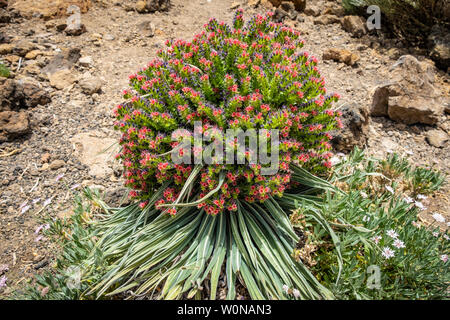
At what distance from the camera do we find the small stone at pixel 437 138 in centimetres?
350

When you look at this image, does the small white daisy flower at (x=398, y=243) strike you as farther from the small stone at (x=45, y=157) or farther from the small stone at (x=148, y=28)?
the small stone at (x=148, y=28)

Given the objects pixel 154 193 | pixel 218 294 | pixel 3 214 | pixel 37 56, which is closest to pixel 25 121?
pixel 3 214

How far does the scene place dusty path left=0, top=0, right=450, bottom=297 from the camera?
9.46 feet

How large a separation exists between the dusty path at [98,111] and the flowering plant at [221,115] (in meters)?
0.86

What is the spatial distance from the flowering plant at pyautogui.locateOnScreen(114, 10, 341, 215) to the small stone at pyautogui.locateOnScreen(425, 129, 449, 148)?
193 centimetres

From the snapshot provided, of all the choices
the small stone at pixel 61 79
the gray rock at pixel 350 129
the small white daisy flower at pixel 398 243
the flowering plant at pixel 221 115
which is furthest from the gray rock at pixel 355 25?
the small stone at pixel 61 79

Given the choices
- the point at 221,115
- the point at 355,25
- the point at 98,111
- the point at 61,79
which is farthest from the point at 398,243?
the point at 61,79

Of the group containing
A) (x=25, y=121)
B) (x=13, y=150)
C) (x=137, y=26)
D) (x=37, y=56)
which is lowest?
(x=13, y=150)

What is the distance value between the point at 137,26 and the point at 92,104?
6.90 ft

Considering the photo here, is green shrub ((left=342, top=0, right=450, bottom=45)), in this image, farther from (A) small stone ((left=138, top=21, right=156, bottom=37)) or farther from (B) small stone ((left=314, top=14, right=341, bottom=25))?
(A) small stone ((left=138, top=21, right=156, bottom=37))

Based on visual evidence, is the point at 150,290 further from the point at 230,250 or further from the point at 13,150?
the point at 13,150

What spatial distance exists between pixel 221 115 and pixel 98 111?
2.62 m

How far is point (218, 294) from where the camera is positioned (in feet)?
6.94

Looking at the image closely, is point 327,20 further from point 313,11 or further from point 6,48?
point 6,48
